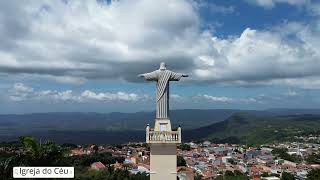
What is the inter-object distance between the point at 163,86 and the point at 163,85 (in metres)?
0.03

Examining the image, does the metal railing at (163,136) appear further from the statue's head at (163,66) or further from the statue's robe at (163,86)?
the statue's head at (163,66)

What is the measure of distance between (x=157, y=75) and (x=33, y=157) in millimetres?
7262

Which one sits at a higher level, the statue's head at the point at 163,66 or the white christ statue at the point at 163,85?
the statue's head at the point at 163,66

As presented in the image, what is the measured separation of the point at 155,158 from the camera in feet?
43.3

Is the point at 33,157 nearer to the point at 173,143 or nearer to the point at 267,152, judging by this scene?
the point at 173,143

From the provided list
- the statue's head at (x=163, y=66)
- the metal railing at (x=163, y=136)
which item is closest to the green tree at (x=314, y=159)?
the metal railing at (x=163, y=136)

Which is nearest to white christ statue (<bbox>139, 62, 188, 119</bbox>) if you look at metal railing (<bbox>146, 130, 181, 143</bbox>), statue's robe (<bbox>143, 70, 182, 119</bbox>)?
statue's robe (<bbox>143, 70, 182, 119</bbox>)

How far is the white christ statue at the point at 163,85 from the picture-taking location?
13.3 m

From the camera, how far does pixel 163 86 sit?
43.7 feet

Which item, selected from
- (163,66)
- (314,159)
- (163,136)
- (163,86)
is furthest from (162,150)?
(314,159)

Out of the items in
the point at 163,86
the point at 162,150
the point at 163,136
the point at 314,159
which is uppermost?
the point at 163,86

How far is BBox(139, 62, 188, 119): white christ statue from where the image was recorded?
43.5 ft

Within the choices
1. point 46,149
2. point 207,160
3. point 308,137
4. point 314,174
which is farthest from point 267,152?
point 46,149

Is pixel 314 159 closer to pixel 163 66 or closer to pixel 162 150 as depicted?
pixel 162 150
